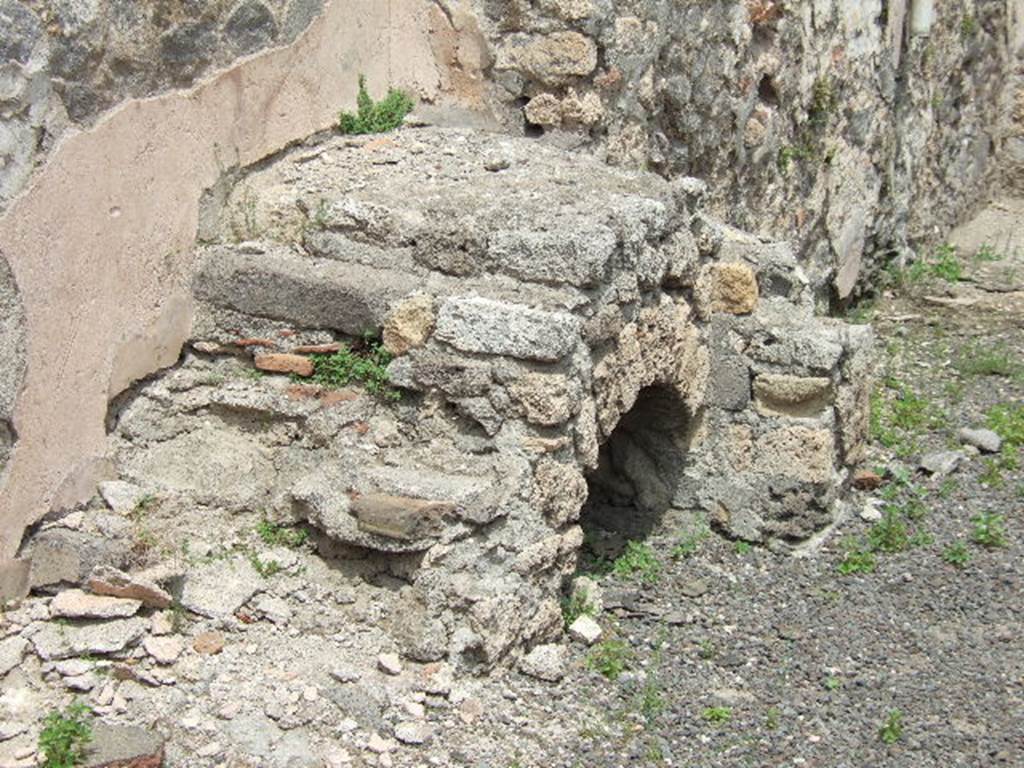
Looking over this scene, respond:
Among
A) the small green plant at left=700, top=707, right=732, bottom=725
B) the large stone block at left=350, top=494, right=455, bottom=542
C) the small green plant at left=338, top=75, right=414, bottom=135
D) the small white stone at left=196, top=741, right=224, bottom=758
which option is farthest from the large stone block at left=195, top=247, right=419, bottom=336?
the small green plant at left=700, top=707, right=732, bottom=725

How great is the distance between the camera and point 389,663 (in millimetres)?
3664

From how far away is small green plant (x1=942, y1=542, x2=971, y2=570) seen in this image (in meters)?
5.00

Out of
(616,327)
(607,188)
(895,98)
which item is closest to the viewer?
(616,327)

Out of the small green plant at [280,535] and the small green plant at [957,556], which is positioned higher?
the small green plant at [280,535]

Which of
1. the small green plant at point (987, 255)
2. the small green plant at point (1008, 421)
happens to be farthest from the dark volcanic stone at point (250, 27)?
the small green plant at point (987, 255)

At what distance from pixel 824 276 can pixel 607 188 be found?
333 cm

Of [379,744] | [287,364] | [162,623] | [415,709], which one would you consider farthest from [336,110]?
[379,744]

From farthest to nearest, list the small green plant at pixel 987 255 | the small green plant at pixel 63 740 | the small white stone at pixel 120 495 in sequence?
the small green plant at pixel 987 255
the small white stone at pixel 120 495
the small green plant at pixel 63 740

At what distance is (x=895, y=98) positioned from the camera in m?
8.21

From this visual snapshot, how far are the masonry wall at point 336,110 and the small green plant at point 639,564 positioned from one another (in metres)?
1.50

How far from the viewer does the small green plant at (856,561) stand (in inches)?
197

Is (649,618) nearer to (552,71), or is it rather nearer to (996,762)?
A: (996,762)

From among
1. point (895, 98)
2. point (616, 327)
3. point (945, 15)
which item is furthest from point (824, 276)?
point (616, 327)

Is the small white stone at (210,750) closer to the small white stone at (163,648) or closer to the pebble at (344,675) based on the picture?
the small white stone at (163,648)
